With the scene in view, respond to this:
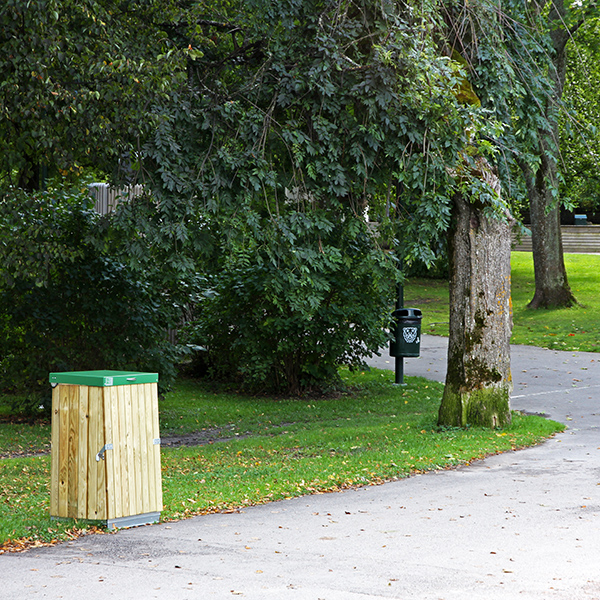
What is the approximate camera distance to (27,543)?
19.2ft

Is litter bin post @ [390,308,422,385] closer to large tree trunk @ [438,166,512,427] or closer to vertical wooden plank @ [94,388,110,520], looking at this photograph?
large tree trunk @ [438,166,512,427]

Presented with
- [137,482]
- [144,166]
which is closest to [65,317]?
[144,166]

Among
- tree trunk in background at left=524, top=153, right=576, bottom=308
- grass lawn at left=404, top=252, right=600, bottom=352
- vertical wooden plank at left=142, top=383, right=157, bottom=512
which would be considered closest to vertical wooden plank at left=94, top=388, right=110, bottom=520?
vertical wooden plank at left=142, top=383, right=157, bottom=512

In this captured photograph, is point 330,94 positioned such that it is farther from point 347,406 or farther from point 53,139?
point 347,406

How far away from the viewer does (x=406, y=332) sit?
15180 mm

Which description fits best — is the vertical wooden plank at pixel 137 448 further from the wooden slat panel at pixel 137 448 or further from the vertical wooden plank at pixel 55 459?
the vertical wooden plank at pixel 55 459

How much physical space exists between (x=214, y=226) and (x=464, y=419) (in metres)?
3.82

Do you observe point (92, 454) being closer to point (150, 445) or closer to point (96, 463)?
point (96, 463)

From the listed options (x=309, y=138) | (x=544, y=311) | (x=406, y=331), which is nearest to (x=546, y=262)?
(x=544, y=311)

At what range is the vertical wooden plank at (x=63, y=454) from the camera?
21.1 feet

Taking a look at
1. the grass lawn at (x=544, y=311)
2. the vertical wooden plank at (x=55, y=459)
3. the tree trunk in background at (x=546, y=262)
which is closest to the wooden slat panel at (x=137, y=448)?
the vertical wooden plank at (x=55, y=459)

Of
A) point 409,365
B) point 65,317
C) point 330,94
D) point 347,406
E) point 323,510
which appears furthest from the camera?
point 409,365

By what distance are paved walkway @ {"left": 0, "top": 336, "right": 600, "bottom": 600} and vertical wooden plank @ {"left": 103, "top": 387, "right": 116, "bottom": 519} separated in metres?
0.22

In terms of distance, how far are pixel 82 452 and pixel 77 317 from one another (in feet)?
20.5
